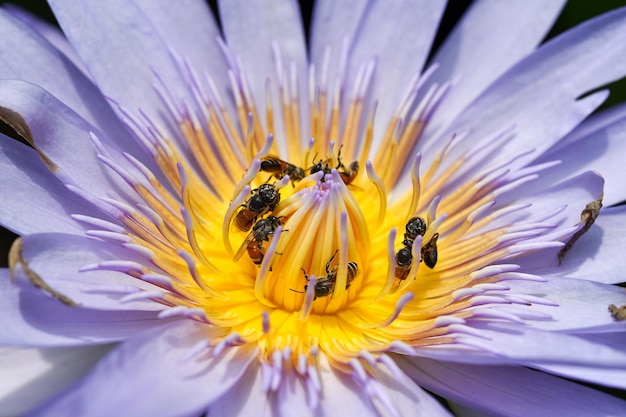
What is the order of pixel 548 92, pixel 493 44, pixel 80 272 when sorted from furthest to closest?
pixel 493 44 < pixel 548 92 < pixel 80 272

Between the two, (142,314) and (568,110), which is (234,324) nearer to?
(142,314)

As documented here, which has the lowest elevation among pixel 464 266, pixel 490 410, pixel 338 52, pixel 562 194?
pixel 490 410

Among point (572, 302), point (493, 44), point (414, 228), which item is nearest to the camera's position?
point (572, 302)

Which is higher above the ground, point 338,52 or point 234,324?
point 338,52

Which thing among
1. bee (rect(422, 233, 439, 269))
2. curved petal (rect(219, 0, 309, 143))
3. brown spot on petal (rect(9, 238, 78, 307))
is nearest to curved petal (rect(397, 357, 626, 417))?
bee (rect(422, 233, 439, 269))

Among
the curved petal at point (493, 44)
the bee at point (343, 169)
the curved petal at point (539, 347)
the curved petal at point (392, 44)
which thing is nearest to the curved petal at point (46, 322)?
the bee at point (343, 169)

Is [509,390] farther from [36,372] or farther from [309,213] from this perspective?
[36,372]

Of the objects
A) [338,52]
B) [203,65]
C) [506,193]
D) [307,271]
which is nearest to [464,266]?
[506,193]

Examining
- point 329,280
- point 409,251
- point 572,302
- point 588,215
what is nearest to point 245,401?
point 329,280
